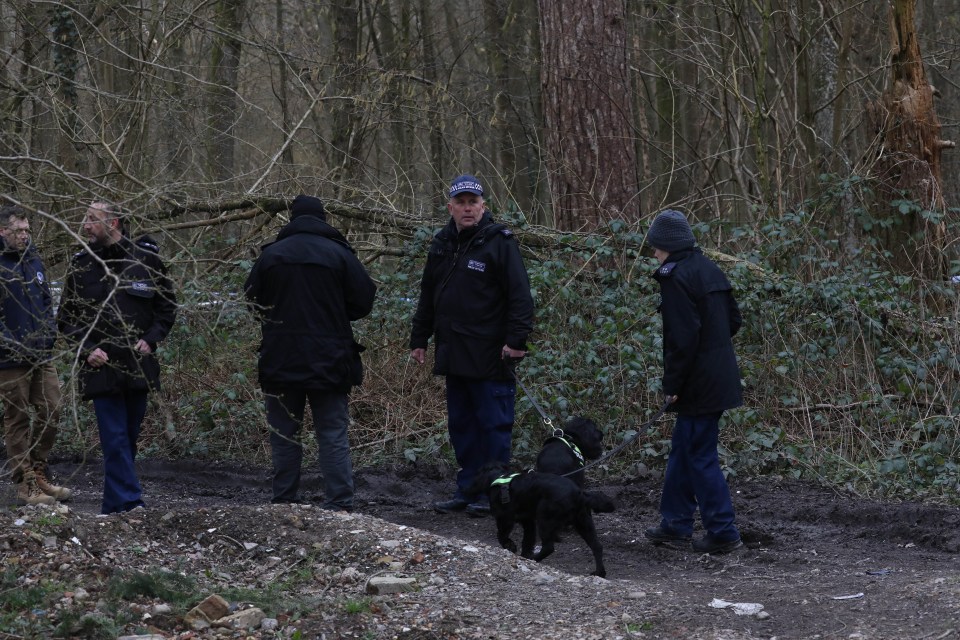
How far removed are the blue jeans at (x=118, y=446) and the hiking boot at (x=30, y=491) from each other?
42.2 inches

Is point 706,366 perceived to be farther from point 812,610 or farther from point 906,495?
point 906,495

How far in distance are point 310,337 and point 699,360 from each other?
7.97 feet

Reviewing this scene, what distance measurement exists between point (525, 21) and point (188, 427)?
1148cm

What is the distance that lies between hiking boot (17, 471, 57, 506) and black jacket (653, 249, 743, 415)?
4568 millimetres

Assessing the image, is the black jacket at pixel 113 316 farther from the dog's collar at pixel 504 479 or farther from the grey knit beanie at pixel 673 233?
the grey knit beanie at pixel 673 233

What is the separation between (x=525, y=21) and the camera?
774 inches

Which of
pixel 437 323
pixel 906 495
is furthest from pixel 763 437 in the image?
pixel 437 323

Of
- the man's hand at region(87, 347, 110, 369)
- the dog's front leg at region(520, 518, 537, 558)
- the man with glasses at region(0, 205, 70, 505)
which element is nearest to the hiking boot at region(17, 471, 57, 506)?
the man with glasses at region(0, 205, 70, 505)

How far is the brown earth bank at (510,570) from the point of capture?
4957 mm

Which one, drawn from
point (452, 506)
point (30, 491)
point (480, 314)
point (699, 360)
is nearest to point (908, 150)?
point (699, 360)

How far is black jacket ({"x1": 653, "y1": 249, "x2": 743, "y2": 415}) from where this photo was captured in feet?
21.7

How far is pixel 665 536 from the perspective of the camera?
23.2ft

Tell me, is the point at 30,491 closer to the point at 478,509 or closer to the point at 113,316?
the point at 113,316

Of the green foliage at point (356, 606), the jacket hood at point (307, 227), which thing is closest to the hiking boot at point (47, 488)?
the jacket hood at point (307, 227)
